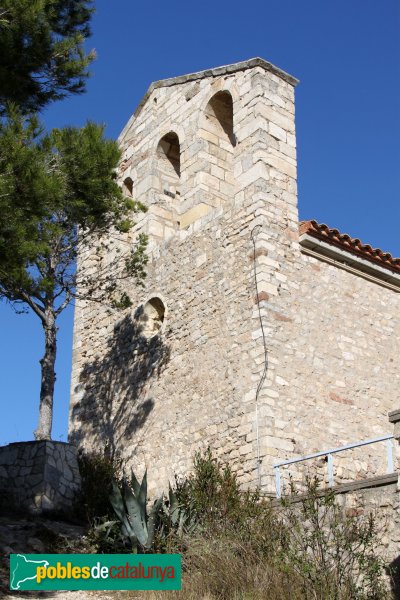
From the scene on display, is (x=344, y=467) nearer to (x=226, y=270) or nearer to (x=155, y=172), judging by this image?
(x=226, y=270)

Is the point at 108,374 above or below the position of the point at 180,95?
below

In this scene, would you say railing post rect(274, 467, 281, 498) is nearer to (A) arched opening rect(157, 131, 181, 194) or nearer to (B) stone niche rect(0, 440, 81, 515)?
(B) stone niche rect(0, 440, 81, 515)

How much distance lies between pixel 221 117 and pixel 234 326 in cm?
416

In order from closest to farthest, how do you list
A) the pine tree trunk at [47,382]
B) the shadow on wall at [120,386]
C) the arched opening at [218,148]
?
the pine tree trunk at [47,382] → the shadow on wall at [120,386] → the arched opening at [218,148]

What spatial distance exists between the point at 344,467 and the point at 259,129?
5.02 metres

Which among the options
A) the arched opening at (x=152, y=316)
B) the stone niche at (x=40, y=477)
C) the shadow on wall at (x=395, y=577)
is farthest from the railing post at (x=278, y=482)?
the arched opening at (x=152, y=316)

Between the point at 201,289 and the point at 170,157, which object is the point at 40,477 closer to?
the point at 201,289

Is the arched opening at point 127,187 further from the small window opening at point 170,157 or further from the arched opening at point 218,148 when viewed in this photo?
the arched opening at point 218,148

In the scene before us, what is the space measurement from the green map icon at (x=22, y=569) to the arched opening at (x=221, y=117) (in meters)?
7.71

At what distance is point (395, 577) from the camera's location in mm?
7777

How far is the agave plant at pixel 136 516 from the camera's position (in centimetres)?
927

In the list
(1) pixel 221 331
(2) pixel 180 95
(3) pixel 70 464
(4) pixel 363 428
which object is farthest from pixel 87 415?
(2) pixel 180 95

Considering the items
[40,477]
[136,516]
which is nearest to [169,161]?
[40,477]

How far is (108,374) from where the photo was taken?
1398 centimetres
